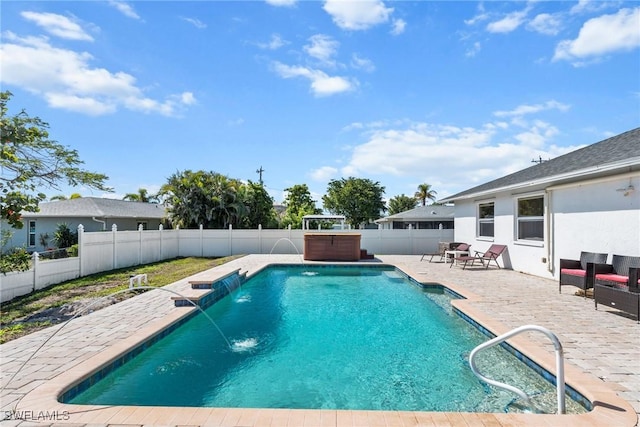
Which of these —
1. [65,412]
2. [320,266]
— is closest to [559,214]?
[320,266]

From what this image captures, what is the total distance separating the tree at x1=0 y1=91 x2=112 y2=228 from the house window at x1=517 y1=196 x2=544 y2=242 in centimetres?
1272

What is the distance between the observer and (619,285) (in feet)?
20.6

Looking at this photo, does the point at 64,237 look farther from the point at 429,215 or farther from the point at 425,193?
the point at 425,193

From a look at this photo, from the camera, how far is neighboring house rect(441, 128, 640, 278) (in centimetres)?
698

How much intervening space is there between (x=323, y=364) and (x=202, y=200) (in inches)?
738

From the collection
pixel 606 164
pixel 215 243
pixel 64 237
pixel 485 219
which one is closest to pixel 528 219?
pixel 485 219

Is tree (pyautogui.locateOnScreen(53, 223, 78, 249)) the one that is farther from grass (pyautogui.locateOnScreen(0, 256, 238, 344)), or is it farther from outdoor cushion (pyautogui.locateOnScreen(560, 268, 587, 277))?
outdoor cushion (pyautogui.locateOnScreen(560, 268, 587, 277))

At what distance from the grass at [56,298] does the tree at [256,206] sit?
1161 cm

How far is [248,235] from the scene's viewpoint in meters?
18.3

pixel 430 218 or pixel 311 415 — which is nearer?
pixel 311 415

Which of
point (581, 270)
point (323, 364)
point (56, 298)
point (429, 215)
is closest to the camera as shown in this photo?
point (323, 364)

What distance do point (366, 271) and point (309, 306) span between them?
5.59 meters

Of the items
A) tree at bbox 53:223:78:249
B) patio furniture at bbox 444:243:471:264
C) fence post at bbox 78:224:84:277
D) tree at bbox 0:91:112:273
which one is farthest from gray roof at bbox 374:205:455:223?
tree at bbox 53:223:78:249

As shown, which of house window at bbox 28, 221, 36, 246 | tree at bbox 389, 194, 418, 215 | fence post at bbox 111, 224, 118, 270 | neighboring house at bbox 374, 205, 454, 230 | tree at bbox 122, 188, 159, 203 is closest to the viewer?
fence post at bbox 111, 224, 118, 270
